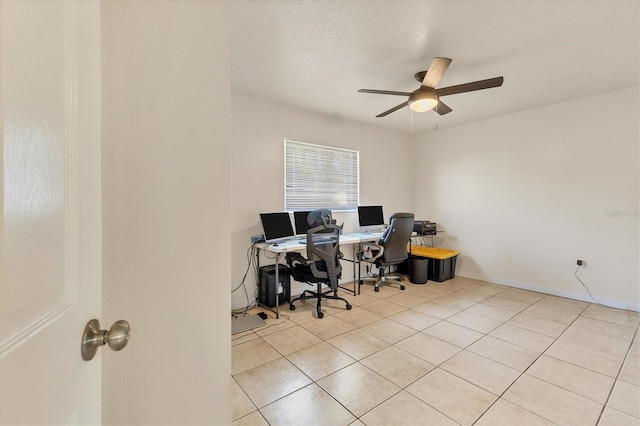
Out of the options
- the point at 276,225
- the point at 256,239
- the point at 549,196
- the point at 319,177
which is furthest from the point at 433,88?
the point at 549,196

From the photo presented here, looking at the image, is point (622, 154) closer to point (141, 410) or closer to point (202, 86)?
point (202, 86)

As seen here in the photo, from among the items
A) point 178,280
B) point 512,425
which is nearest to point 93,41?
point 178,280

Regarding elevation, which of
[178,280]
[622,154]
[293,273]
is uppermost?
[622,154]

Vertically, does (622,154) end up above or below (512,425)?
above

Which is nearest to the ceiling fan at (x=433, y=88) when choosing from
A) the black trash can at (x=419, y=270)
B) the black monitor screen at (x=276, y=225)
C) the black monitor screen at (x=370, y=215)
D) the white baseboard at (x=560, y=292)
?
the black monitor screen at (x=276, y=225)

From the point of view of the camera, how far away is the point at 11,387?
1.04 ft

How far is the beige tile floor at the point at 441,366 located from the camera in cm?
167

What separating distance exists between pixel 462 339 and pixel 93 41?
3171 mm

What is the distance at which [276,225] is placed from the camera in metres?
3.44

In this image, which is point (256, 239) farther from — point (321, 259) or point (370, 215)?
point (370, 215)

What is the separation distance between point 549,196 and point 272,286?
406 cm

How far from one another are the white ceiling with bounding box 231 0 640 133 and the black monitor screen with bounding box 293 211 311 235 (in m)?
1.54

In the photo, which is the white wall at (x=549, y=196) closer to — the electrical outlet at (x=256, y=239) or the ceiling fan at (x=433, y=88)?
the ceiling fan at (x=433, y=88)

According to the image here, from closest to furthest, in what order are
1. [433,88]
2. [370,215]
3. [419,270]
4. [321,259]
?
[433,88], [321,259], [419,270], [370,215]
